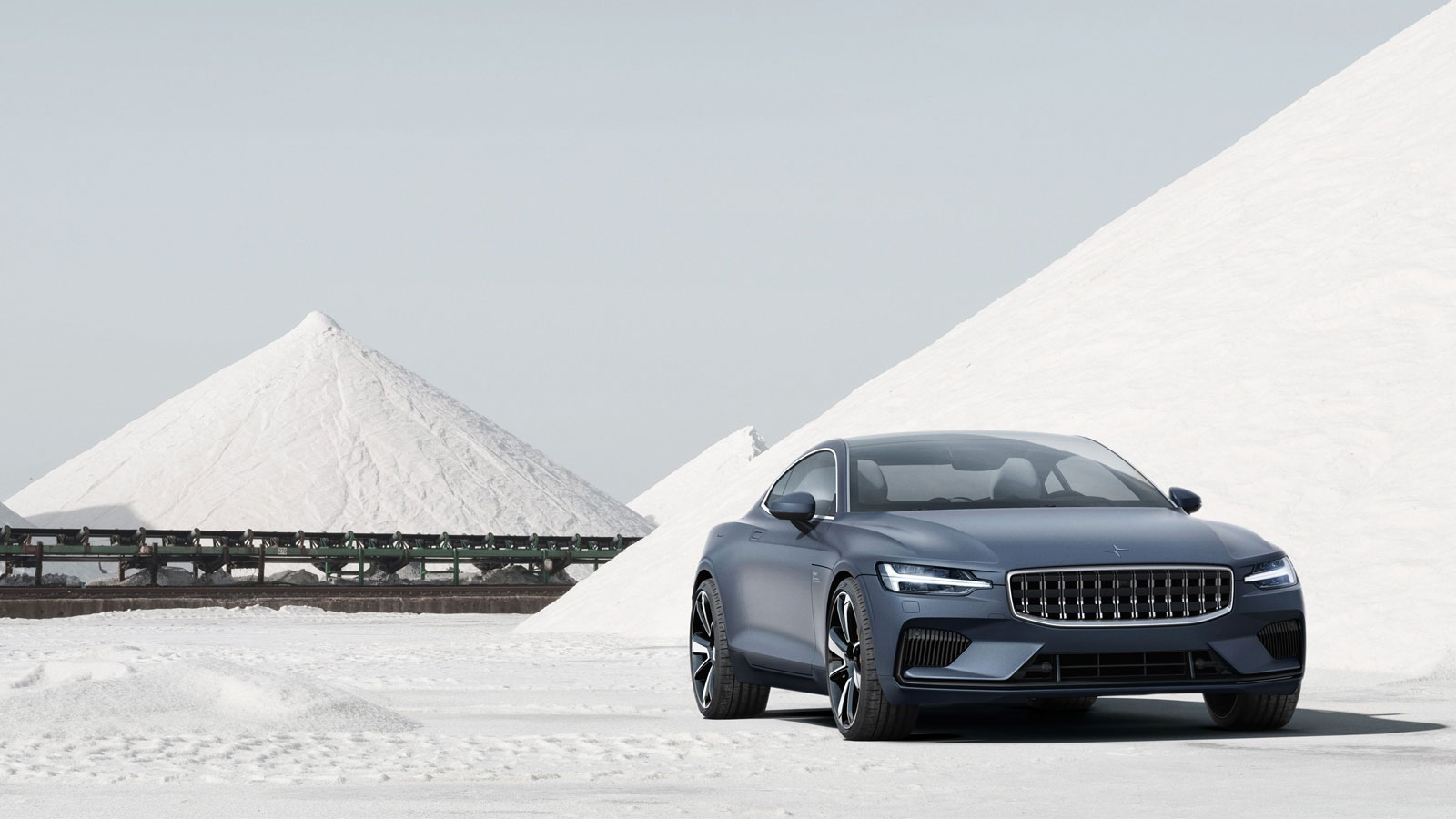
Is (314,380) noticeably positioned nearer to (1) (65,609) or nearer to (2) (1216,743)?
(1) (65,609)

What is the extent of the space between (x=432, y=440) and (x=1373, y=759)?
115355mm

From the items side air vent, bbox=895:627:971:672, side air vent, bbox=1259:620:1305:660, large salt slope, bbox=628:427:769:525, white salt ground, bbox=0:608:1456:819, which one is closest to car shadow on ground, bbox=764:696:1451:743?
white salt ground, bbox=0:608:1456:819

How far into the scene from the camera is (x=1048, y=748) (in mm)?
8453

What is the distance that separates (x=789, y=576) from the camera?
935cm

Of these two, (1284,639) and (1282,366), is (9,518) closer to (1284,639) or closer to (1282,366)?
(1282,366)

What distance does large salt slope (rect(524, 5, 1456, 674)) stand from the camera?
16.0 m

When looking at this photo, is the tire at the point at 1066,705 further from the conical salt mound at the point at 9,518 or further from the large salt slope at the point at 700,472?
the large salt slope at the point at 700,472

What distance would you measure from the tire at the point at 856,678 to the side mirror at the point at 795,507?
0.43 metres

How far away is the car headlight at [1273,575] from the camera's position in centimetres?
841

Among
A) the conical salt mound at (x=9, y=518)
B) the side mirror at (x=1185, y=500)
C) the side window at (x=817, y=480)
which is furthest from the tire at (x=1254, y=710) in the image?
the conical salt mound at (x=9, y=518)

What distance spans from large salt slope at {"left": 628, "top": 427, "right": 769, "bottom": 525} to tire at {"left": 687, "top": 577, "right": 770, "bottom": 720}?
160316mm

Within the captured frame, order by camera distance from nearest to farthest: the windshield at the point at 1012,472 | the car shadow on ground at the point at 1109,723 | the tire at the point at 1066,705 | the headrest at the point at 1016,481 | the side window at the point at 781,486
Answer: the car shadow on ground at the point at 1109,723 < the windshield at the point at 1012,472 < the headrest at the point at 1016,481 < the side window at the point at 781,486 < the tire at the point at 1066,705

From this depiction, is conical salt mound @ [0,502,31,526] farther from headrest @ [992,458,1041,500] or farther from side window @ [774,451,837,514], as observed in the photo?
headrest @ [992,458,1041,500]

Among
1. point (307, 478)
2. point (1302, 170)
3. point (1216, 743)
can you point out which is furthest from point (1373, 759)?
point (307, 478)
